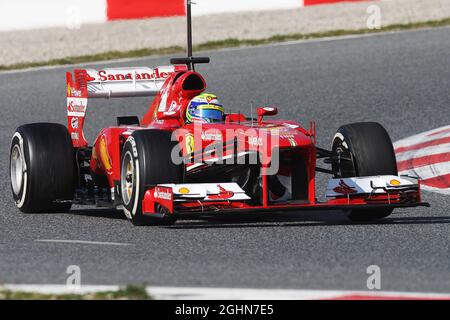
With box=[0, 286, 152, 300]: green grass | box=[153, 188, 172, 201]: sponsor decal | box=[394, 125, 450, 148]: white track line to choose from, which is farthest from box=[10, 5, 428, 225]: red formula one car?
box=[394, 125, 450, 148]: white track line

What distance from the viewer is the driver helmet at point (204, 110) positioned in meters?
9.94

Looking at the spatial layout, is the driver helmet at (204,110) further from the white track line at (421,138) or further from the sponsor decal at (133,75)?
the white track line at (421,138)

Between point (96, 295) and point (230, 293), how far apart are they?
2.33ft

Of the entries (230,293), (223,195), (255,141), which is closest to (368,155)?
(255,141)

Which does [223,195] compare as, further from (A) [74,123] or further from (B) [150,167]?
(A) [74,123]

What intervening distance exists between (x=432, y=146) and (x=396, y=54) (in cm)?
571

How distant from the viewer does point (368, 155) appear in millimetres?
9734

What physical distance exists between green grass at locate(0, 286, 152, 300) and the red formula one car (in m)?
2.39

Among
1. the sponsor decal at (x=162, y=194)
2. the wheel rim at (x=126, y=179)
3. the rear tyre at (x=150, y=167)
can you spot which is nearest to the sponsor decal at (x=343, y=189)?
the rear tyre at (x=150, y=167)

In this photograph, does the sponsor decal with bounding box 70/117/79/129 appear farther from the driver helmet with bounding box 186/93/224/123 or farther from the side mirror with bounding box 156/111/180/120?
the driver helmet with bounding box 186/93/224/123
